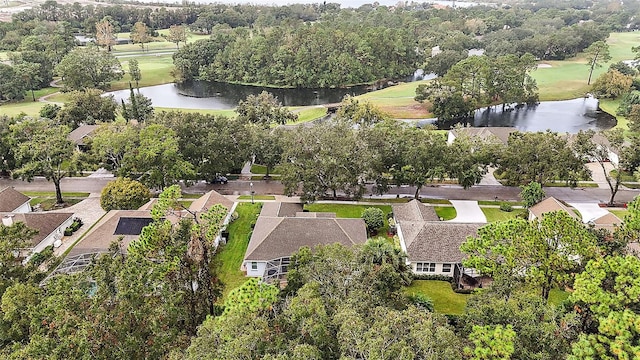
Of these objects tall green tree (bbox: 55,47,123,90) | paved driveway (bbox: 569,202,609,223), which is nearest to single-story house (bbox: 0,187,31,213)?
tall green tree (bbox: 55,47,123,90)

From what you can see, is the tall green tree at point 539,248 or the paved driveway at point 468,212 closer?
the tall green tree at point 539,248

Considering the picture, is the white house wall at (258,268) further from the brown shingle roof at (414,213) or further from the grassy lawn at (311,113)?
the grassy lawn at (311,113)

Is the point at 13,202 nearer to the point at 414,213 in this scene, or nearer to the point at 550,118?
the point at 414,213

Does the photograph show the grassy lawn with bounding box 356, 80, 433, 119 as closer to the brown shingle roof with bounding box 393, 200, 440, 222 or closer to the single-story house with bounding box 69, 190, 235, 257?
the brown shingle roof with bounding box 393, 200, 440, 222

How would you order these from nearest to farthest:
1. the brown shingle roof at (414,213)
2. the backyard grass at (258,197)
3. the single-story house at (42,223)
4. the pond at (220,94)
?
the single-story house at (42,223)
the brown shingle roof at (414,213)
the backyard grass at (258,197)
the pond at (220,94)

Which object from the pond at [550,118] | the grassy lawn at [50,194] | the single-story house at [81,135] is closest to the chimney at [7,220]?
the grassy lawn at [50,194]

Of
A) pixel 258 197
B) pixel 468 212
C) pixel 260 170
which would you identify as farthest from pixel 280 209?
pixel 468 212

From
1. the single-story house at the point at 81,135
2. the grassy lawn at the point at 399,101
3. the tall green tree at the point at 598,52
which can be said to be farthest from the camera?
the tall green tree at the point at 598,52
